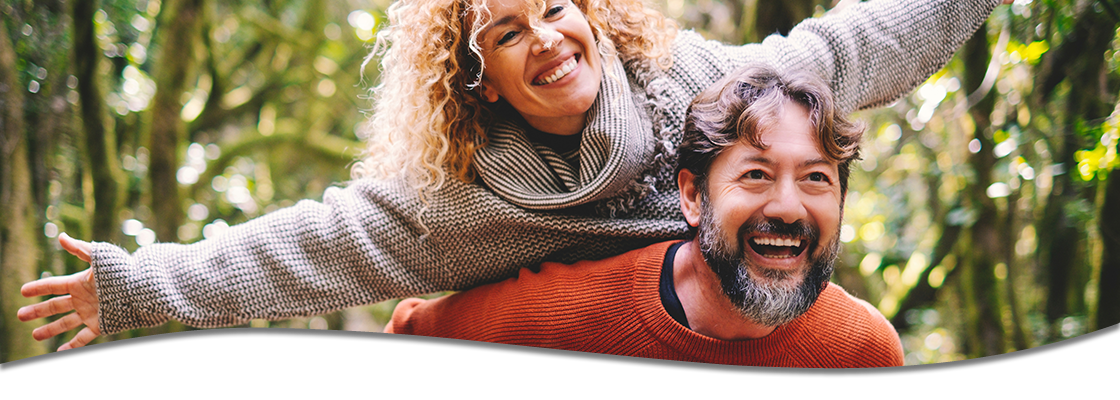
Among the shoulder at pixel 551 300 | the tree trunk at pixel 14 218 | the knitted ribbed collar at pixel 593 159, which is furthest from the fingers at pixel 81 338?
the knitted ribbed collar at pixel 593 159

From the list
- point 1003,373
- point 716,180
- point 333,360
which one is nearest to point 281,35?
point 333,360

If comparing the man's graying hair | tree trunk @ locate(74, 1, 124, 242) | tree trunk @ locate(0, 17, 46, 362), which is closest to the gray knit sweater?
the man's graying hair

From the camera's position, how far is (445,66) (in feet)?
4.62

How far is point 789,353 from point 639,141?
18.8 inches

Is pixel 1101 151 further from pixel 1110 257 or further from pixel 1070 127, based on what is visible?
pixel 1110 257

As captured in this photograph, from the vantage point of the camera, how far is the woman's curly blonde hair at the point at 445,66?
137 centimetres

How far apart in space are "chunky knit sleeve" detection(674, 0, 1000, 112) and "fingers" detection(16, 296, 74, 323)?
1.35 m

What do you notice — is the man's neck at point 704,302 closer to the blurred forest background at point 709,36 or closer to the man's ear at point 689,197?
the man's ear at point 689,197

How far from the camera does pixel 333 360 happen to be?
1363mm

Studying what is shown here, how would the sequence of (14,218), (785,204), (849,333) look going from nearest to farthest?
(785,204) → (849,333) → (14,218)

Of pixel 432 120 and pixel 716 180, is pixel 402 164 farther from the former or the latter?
pixel 716 180

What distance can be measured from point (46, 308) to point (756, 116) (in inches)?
55.4

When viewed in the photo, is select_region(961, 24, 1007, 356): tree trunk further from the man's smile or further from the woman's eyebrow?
the woman's eyebrow

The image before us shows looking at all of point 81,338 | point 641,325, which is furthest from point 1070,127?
point 81,338
